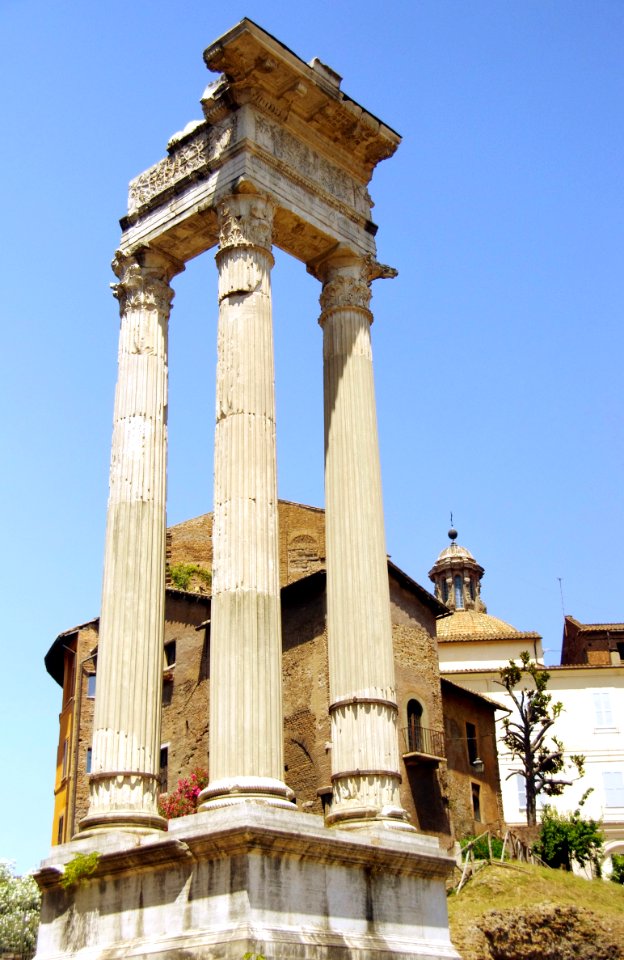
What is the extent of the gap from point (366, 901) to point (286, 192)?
32.0ft

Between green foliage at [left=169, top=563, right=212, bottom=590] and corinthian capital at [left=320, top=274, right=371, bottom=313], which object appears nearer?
corinthian capital at [left=320, top=274, right=371, bottom=313]

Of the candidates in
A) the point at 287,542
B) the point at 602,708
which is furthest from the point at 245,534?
the point at 602,708

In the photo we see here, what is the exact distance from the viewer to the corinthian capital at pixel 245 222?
52.6ft

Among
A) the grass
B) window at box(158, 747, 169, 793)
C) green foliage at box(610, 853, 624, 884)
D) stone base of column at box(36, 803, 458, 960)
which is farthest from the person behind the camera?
green foliage at box(610, 853, 624, 884)

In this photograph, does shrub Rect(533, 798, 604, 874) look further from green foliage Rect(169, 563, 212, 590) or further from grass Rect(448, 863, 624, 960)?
green foliage Rect(169, 563, 212, 590)

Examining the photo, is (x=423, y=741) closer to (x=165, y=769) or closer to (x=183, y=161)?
(x=165, y=769)

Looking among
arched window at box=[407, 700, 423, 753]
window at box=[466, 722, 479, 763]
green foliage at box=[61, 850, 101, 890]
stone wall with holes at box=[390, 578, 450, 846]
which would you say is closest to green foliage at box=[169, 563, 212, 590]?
stone wall with holes at box=[390, 578, 450, 846]

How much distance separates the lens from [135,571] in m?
15.5

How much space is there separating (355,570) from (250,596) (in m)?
2.49

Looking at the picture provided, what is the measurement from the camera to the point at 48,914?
14.0 meters

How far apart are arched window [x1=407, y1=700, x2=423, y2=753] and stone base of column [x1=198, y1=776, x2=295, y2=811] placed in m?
23.0

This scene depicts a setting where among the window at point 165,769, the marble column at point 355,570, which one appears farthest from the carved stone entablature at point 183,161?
the window at point 165,769

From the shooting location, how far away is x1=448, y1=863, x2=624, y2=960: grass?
25312 mm

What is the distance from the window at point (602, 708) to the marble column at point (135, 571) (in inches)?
1681
